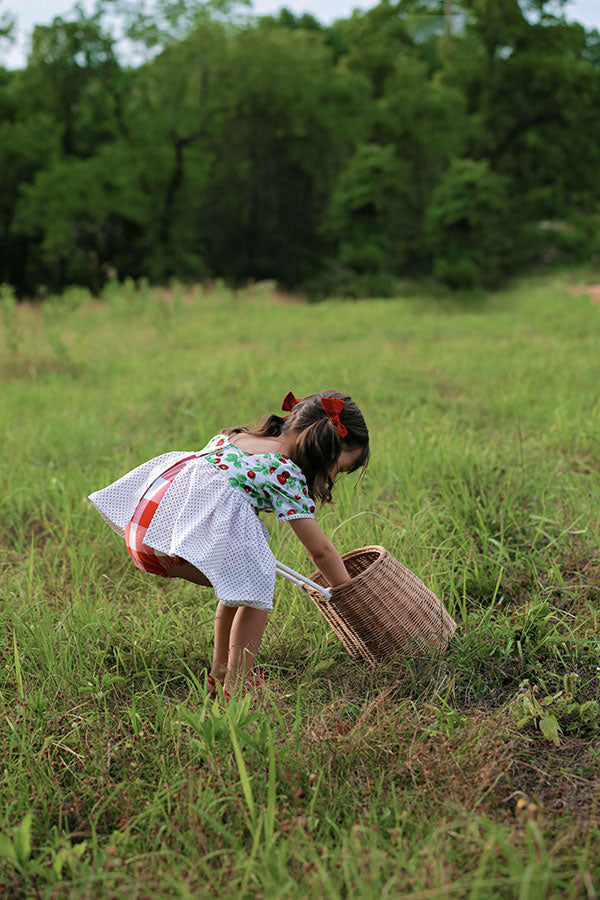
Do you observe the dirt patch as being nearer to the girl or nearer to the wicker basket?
the wicker basket

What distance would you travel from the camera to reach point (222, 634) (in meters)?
2.55

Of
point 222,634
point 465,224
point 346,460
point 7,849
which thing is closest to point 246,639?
point 222,634

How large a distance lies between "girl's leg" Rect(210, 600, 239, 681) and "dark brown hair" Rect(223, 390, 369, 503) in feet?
1.63

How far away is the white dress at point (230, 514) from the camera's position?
224 cm

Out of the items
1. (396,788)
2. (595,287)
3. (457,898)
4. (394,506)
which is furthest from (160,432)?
(595,287)

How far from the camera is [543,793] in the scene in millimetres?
1962

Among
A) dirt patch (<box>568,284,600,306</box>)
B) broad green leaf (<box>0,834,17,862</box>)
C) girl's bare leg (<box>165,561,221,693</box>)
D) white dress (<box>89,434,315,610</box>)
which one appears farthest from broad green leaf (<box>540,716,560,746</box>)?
dirt patch (<box>568,284,600,306</box>)

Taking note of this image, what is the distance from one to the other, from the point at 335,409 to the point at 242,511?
42 cm

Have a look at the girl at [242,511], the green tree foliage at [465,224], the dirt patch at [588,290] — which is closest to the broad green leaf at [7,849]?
the girl at [242,511]

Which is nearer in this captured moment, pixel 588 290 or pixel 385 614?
pixel 385 614

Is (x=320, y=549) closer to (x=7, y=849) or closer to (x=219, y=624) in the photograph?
(x=219, y=624)

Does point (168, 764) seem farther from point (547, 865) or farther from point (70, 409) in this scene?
point (70, 409)

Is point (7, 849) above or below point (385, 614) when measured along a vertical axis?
below

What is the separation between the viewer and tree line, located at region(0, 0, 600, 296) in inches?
703
